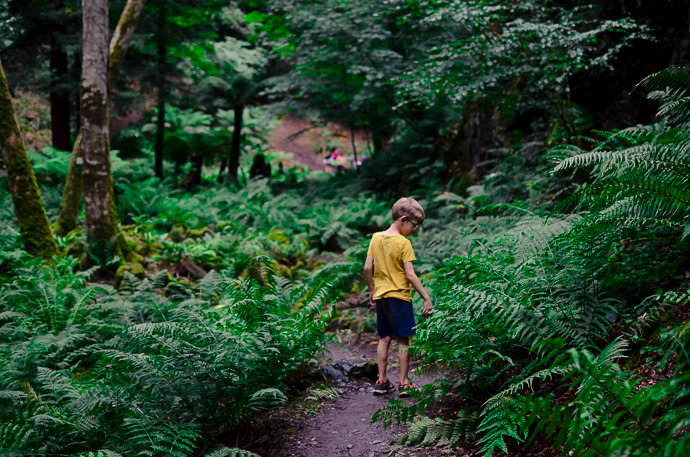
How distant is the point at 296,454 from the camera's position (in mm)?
2857

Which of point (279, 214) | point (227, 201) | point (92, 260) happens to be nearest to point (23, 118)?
point (227, 201)

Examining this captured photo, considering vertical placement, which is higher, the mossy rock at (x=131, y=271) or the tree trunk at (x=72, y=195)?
the tree trunk at (x=72, y=195)

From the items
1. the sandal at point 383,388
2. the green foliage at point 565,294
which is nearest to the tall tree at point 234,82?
the sandal at point 383,388

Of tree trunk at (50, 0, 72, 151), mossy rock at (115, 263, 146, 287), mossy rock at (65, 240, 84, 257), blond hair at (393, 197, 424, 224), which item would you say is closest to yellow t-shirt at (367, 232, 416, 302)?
blond hair at (393, 197, 424, 224)

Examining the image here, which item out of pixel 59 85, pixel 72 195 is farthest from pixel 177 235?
pixel 59 85

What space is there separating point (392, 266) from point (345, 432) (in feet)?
4.34

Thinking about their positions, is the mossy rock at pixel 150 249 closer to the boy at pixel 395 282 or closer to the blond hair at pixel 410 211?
the boy at pixel 395 282

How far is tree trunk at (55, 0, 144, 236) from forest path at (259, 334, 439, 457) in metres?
6.37

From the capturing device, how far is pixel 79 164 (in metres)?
7.76

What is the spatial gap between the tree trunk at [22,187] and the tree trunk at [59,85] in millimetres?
5407

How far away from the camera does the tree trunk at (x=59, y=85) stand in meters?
10.9

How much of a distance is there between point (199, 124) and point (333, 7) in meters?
7.60

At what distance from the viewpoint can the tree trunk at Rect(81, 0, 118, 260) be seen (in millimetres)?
6816

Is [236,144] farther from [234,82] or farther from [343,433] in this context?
[343,433]
